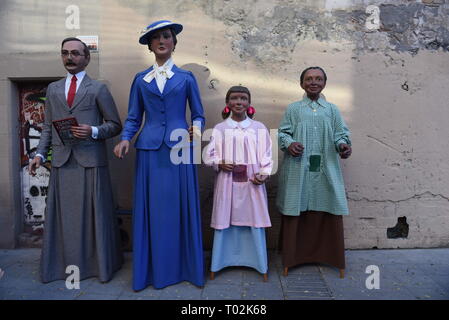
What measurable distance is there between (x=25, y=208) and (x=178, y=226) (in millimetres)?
2388

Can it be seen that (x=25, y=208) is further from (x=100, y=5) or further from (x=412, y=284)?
(x=412, y=284)

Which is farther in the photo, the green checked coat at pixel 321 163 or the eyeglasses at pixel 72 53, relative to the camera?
the green checked coat at pixel 321 163

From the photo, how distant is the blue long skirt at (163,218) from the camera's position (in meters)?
3.05

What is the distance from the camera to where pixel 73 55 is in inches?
124

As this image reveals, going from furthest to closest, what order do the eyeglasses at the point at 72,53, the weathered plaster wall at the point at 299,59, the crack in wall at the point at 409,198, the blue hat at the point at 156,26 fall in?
the crack in wall at the point at 409,198 → the weathered plaster wall at the point at 299,59 → the eyeglasses at the point at 72,53 → the blue hat at the point at 156,26

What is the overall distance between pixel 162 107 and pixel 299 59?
185 cm

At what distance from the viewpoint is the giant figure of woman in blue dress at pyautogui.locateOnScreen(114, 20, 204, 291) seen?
303 centimetres

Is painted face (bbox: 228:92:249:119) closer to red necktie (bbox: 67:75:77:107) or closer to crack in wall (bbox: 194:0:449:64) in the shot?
crack in wall (bbox: 194:0:449:64)

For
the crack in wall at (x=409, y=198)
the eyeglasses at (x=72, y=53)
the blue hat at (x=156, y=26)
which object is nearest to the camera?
the blue hat at (x=156, y=26)

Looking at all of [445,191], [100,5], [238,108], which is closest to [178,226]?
[238,108]

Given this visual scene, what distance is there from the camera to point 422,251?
406 cm

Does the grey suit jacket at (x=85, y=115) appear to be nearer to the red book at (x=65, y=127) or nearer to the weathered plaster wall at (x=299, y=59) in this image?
the red book at (x=65, y=127)

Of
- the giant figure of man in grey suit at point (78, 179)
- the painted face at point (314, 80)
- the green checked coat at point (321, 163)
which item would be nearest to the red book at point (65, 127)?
the giant figure of man in grey suit at point (78, 179)

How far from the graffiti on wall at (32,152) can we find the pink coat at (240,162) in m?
2.31
